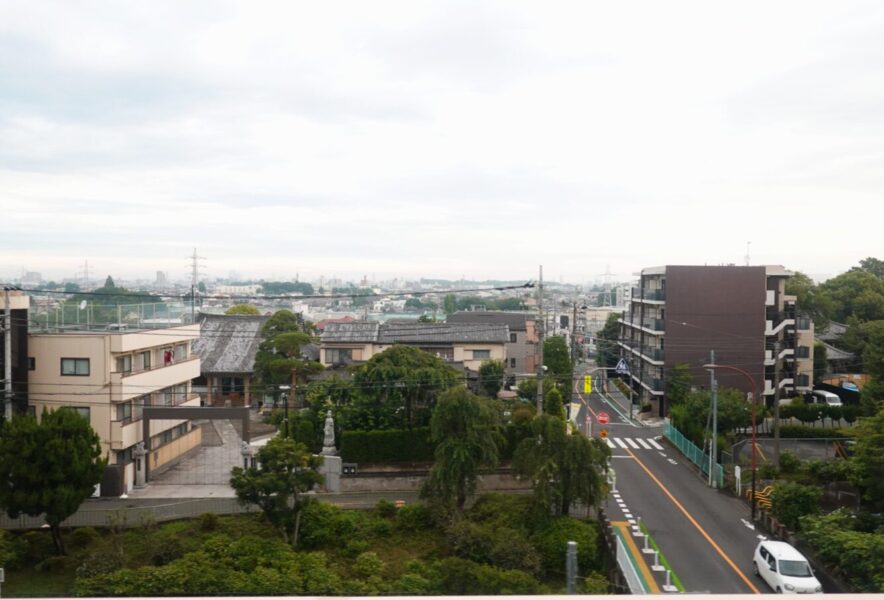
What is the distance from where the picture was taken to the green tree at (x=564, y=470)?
11.8m

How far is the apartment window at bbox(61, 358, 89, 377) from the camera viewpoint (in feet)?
48.6

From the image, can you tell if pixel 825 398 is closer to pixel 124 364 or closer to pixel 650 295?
pixel 650 295

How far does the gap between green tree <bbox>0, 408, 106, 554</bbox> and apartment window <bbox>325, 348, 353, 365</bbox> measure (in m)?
14.6

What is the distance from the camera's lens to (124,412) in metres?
15.2

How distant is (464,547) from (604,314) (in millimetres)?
60565

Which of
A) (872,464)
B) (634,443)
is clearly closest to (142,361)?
(634,443)

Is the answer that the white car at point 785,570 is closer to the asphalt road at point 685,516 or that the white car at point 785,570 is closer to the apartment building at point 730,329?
the asphalt road at point 685,516

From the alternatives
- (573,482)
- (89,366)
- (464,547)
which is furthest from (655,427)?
(89,366)

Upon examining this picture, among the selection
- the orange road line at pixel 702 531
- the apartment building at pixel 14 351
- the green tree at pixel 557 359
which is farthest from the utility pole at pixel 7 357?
the green tree at pixel 557 359

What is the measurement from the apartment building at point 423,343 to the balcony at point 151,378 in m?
7.65

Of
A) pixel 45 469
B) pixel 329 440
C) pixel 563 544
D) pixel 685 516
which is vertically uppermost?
pixel 45 469

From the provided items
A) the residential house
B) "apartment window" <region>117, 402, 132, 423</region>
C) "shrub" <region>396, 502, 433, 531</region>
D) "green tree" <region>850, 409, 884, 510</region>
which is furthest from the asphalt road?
the residential house

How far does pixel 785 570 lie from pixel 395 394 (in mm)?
8815

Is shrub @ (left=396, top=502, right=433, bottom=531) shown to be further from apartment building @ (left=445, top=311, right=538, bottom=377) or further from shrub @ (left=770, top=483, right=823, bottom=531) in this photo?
apartment building @ (left=445, top=311, right=538, bottom=377)
